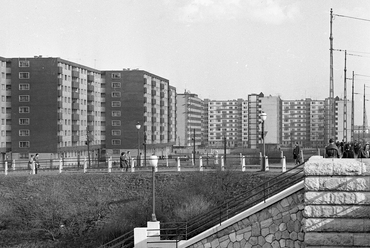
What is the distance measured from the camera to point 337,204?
16.2m

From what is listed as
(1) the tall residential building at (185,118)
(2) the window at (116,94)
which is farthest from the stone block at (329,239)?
(1) the tall residential building at (185,118)

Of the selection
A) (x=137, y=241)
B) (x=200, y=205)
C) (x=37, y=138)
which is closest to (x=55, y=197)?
(x=200, y=205)

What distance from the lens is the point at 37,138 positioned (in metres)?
79.3

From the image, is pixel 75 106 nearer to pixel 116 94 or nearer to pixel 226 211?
pixel 116 94

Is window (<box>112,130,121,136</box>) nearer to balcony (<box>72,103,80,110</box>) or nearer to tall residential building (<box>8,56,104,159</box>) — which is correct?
balcony (<box>72,103,80,110</box>)

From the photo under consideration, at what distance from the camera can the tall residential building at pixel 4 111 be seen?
79250 mm

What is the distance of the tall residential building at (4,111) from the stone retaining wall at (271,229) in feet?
216

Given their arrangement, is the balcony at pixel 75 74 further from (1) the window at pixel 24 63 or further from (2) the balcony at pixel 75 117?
(1) the window at pixel 24 63

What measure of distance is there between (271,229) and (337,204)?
241cm

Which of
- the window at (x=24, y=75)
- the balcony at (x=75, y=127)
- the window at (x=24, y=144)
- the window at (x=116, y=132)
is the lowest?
the window at (x=24, y=144)

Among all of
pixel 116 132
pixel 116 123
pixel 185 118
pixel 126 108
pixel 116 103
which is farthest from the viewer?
pixel 185 118

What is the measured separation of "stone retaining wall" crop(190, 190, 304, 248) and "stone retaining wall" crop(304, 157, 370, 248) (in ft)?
2.46

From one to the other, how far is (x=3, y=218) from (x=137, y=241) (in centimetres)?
1488

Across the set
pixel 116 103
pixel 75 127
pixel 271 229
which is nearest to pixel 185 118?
pixel 116 103
